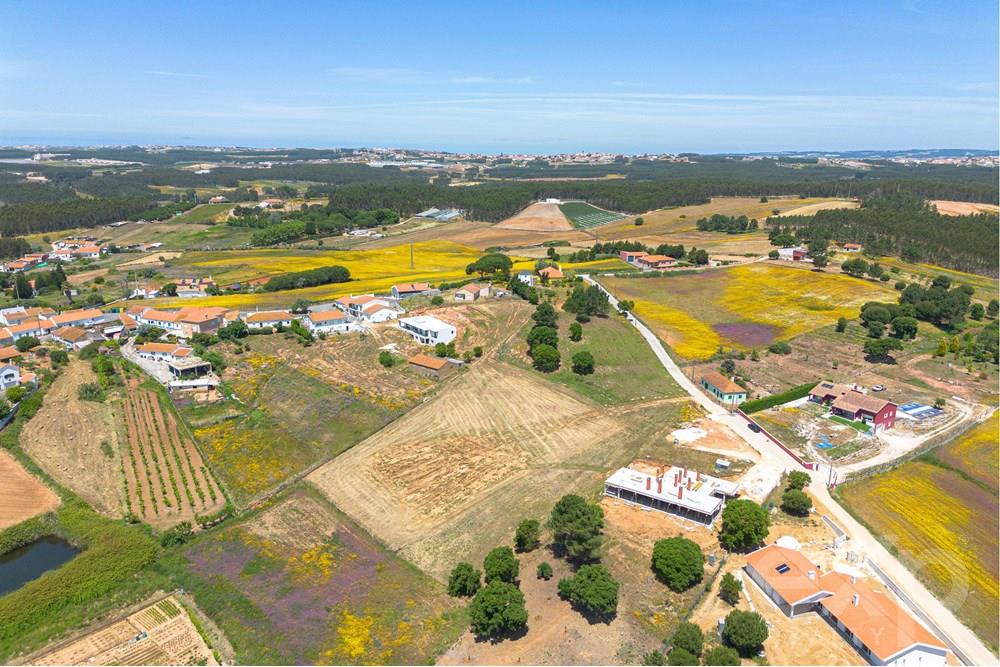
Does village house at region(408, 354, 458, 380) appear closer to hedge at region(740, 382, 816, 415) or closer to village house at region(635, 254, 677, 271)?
hedge at region(740, 382, 816, 415)

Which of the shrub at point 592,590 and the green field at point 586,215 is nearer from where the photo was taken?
the shrub at point 592,590

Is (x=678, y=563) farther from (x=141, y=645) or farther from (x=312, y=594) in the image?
(x=141, y=645)

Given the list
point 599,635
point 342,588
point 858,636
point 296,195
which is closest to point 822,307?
point 858,636

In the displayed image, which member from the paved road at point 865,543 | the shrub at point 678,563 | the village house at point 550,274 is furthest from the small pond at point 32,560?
the village house at point 550,274

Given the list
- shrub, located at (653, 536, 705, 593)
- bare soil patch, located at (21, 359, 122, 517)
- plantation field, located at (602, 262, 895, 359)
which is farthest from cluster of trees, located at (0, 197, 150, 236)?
shrub, located at (653, 536, 705, 593)

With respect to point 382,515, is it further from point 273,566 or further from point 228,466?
point 228,466

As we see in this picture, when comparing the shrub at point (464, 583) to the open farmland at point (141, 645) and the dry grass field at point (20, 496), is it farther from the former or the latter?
the dry grass field at point (20, 496)

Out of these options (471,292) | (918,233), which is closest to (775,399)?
(471,292)
